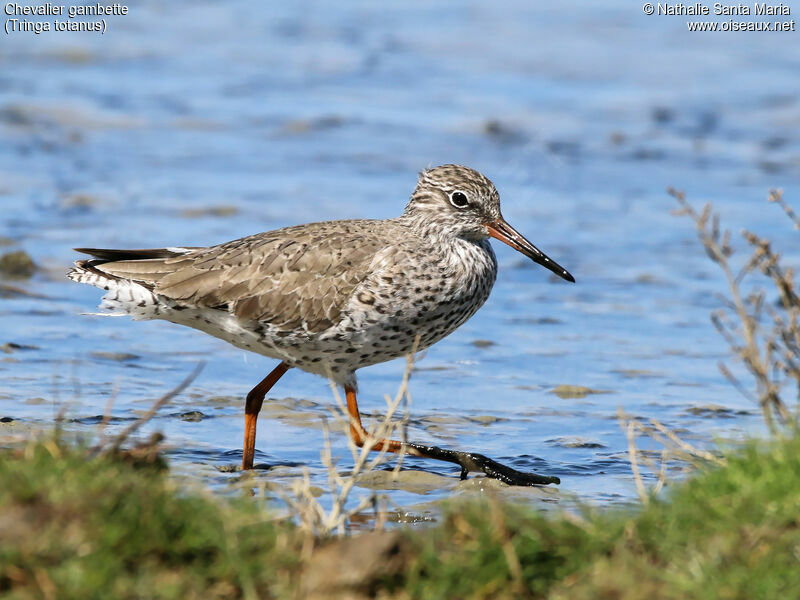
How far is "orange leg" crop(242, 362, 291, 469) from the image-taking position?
23.0 feet

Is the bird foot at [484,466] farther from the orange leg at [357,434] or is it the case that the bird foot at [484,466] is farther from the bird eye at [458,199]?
the bird eye at [458,199]

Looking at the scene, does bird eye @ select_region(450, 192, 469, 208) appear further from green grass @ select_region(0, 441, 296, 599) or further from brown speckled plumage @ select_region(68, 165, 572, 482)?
green grass @ select_region(0, 441, 296, 599)

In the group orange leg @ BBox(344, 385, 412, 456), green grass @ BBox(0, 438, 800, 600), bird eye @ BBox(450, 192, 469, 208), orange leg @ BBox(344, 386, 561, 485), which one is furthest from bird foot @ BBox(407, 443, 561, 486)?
green grass @ BBox(0, 438, 800, 600)

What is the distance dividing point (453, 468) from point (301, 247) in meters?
1.61

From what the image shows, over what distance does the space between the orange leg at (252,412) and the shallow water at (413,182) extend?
0.54 feet

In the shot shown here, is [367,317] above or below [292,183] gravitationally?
below

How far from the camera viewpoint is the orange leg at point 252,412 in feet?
23.0

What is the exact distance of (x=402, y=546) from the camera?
4.43 metres

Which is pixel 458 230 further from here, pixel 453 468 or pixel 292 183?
pixel 292 183

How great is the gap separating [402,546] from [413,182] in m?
9.13

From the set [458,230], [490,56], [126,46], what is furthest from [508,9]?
[458,230]

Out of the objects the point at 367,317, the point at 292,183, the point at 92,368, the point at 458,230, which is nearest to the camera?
the point at 367,317

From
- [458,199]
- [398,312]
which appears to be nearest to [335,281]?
[398,312]

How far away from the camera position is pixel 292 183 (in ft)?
43.9
